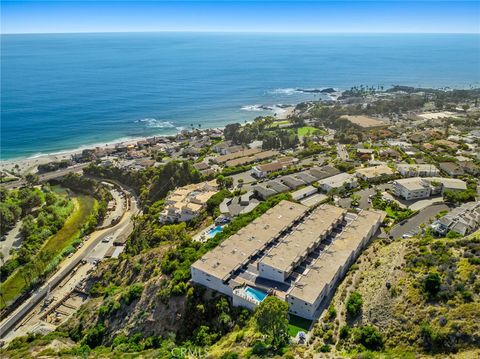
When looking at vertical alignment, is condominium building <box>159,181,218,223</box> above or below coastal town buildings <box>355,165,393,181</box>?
below

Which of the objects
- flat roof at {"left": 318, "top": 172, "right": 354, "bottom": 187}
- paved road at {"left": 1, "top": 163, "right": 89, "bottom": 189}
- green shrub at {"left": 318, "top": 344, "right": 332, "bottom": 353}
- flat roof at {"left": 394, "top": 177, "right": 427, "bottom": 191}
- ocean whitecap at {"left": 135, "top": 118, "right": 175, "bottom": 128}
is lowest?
paved road at {"left": 1, "top": 163, "right": 89, "bottom": 189}

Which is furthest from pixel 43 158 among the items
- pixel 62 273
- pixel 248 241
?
pixel 248 241

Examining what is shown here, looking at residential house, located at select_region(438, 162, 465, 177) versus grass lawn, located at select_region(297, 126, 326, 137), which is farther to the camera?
grass lawn, located at select_region(297, 126, 326, 137)

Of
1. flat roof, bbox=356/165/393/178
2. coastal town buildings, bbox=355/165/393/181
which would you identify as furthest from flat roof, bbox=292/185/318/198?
flat roof, bbox=356/165/393/178

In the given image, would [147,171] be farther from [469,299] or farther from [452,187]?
[469,299]

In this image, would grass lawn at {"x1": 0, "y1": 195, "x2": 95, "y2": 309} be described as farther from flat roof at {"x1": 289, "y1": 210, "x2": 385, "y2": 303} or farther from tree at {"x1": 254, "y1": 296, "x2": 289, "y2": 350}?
flat roof at {"x1": 289, "y1": 210, "x2": 385, "y2": 303}

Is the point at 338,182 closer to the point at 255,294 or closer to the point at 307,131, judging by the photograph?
the point at 255,294
